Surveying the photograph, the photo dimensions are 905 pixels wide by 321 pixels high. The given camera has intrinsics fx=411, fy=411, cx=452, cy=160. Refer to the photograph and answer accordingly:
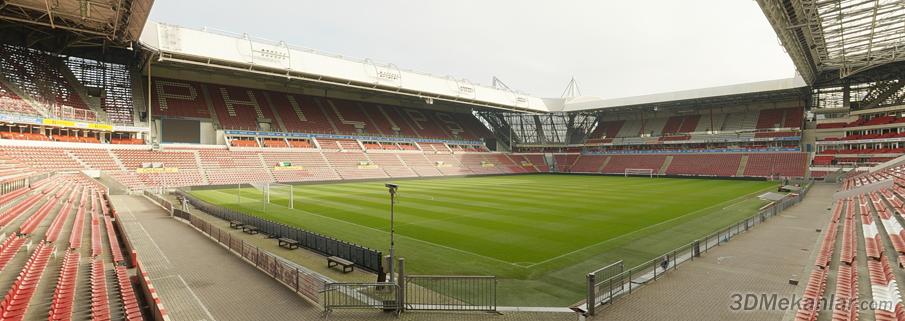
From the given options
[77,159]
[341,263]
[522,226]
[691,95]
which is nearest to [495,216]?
[522,226]

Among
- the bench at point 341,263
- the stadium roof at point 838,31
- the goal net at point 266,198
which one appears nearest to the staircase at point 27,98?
the goal net at point 266,198

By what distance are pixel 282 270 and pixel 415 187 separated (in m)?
32.0

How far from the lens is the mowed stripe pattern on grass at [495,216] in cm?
1748

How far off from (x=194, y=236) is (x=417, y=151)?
51833 mm

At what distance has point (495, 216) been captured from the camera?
24.2 m

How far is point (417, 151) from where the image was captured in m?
69.8

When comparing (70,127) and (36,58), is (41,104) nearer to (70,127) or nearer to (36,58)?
(70,127)

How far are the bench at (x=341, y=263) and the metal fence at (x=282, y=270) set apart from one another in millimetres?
835

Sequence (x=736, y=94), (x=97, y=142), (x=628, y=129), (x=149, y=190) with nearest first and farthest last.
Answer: (x=149, y=190) < (x=97, y=142) < (x=736, y=94) < (x=628, y=129)

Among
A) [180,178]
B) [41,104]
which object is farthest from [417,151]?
[41,104]

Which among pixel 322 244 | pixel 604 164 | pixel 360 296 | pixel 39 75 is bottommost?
pixel 360 296

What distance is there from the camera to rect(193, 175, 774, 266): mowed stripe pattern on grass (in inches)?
688

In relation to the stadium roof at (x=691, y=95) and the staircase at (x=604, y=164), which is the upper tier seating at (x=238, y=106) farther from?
the staircase at (x=604, y=164)

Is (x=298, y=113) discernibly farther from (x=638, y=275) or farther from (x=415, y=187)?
(x=638, y=275)
